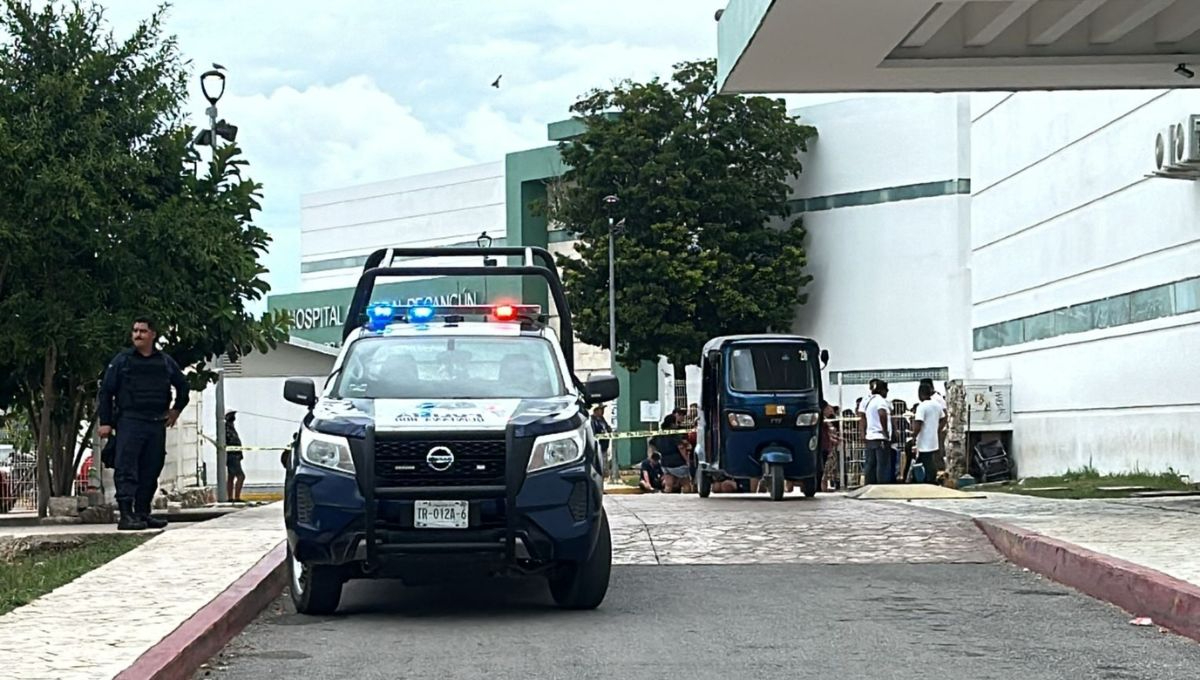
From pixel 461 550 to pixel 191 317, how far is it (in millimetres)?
8316

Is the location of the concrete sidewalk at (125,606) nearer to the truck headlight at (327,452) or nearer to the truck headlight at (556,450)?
the truck headlight at (327,452)

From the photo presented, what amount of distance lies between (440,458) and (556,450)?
→ 0.67 metres

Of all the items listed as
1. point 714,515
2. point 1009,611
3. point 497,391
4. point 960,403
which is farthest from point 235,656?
point 960,403

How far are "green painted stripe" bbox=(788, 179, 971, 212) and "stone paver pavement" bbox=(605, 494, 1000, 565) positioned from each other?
27804 millimetres

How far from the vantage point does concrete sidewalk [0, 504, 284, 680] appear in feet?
25.8

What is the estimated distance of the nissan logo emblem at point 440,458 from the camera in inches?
378

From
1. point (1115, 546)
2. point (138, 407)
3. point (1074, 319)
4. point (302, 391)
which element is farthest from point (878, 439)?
point (302, 391)

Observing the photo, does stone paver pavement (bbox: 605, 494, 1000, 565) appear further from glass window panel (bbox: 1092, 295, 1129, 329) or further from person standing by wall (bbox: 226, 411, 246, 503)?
person standing by wall (bbox: 226, 411, 246, 503)

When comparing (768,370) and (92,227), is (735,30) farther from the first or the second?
(92,227)

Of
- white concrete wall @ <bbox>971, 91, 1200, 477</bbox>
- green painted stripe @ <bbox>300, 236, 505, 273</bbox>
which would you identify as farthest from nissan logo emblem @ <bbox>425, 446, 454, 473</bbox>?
green painted stripe @ <bbox>300, 236, 505, 273</bbox>

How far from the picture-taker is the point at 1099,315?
2680 cm

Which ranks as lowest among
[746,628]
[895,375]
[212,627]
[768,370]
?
[746,628]

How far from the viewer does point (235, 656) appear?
8.70 metres

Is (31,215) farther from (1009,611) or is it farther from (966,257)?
(966,257)
